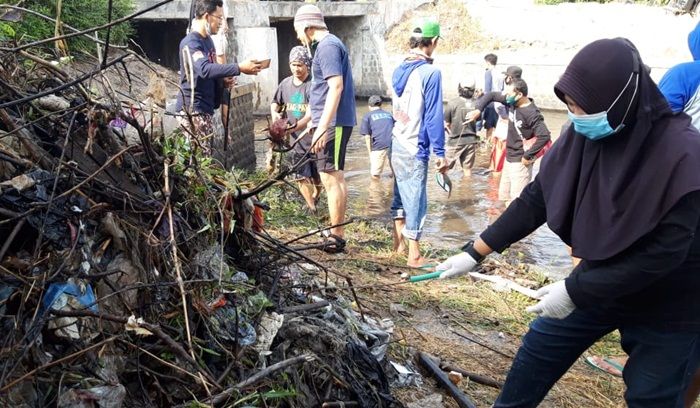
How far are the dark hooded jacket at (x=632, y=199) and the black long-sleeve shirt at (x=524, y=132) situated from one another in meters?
5.15

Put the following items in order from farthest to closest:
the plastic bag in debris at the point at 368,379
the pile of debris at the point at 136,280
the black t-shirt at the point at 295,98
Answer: the black t-shirt at the point at 295,98, the plastic bag in debris at the point at 368,379, the pile of debris at the point at 136,280

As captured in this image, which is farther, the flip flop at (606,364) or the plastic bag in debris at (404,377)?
the flip flop at (606,364)

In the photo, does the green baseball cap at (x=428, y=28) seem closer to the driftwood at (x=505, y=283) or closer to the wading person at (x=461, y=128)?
the driftwood at (x=505, y=283)

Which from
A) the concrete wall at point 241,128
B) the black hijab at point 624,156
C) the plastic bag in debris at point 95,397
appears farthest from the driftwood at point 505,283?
the concrete wall at point 241,128

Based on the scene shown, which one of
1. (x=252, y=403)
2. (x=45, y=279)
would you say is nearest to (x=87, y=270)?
(x=45, y=279)

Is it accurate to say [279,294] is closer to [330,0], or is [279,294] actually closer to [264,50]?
[264,50]

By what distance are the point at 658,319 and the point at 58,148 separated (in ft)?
8.35

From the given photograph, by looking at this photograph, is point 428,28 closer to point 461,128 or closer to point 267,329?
point 267,329

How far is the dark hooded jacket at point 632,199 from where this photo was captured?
94.5 inches

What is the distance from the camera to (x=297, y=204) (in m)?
7.55

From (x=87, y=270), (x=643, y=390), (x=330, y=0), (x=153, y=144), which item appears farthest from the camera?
(x=330, y=0)

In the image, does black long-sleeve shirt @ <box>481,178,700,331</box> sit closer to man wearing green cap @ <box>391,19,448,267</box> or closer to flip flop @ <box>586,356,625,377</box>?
flip flop @ <box>586,356,625,377</box>

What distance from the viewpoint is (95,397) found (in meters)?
2.24

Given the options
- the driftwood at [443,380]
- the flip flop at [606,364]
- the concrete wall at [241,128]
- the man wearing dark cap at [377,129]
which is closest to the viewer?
the driftwood at [443,380]
